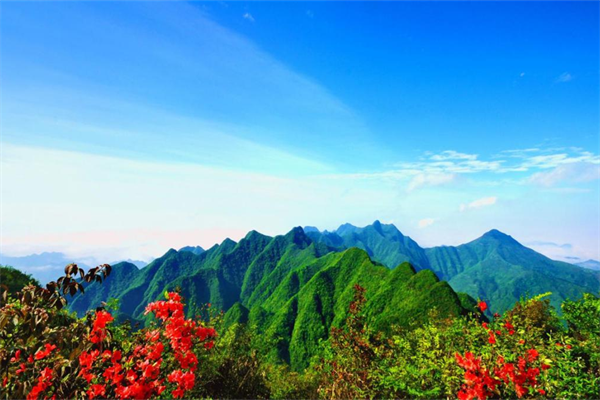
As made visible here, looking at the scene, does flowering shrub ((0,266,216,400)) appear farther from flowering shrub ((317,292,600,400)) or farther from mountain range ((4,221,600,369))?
flowering shrub ((317,292,600,400))

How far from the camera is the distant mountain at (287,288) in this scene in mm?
50812

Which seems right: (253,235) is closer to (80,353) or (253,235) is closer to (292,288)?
(292,288)

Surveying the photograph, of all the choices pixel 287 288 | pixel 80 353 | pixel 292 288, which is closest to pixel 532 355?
pixel 80 353

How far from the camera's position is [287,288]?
4018 inches

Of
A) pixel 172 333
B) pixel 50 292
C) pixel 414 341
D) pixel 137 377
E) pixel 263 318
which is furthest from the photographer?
pixel 263 318

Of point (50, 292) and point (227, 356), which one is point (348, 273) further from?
point (50, 292)

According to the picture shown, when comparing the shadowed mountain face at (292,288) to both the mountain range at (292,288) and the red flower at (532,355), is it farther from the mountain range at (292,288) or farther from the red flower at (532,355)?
the red flower at (532,355)

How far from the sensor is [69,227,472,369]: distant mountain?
5081 centimetres

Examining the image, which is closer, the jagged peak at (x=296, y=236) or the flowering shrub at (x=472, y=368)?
the flowering shrub at (x=472, y=368)

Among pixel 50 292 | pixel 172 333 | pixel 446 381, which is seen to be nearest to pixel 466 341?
pixel 446 381

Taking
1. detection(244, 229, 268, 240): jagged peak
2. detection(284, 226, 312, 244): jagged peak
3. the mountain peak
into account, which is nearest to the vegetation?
the mountain peak

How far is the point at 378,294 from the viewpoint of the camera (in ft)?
193

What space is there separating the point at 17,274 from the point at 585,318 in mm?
52892

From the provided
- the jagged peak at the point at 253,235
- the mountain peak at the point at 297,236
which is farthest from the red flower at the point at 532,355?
the jagged peak at the point at 253,235
